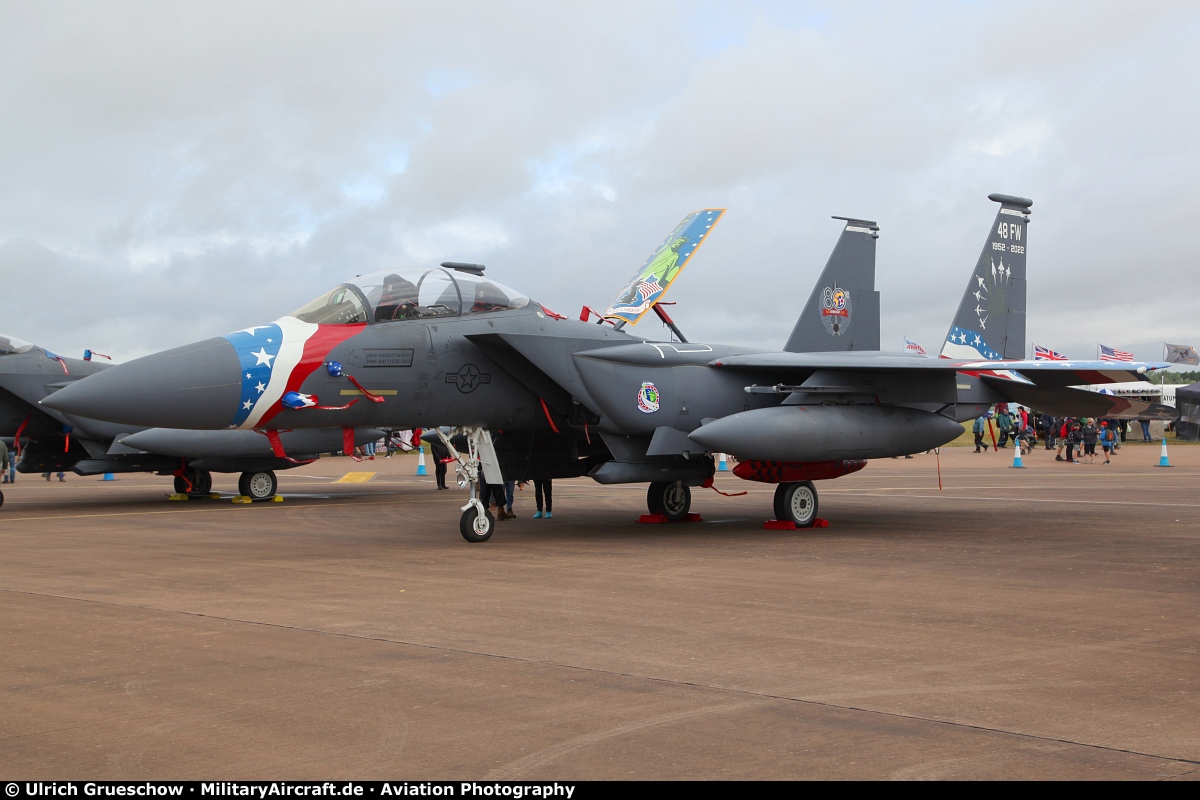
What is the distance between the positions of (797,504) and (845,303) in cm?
435

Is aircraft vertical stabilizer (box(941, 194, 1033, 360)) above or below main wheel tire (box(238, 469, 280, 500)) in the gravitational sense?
above

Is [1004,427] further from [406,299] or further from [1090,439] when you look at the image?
[406,299]

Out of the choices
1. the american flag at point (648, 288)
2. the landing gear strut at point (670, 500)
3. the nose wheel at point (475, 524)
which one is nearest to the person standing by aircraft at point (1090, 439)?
the american flag at point (648, 288)

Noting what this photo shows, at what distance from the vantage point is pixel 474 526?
11.1m

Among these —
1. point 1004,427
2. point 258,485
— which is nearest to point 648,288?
point 258,485

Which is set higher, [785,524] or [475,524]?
[475,524]

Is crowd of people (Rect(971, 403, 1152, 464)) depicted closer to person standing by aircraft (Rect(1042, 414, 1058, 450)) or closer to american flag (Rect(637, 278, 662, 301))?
person standing by aircraft (Rect(1042, 414, 1058, 450))

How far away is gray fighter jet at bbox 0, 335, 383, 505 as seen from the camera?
54.9ft

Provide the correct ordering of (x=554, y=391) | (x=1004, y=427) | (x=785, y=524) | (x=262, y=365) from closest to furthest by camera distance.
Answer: (x=262, y=365) < (x=554, y=391) < (x=785, y=524) < (x=1004, y=427)

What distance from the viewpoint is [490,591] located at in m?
7.82

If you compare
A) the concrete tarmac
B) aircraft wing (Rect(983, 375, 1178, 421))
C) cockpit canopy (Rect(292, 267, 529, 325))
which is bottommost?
the concrete tarmac

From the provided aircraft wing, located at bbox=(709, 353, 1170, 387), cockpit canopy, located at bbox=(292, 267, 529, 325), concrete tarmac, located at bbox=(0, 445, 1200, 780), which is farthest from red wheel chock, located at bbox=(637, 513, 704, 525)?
cockpit canopy, located at bbox=(292, 267, 529, 325)

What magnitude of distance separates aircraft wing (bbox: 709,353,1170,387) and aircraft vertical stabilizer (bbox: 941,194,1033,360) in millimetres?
2278

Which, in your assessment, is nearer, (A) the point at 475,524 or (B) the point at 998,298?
(A) the point at 475,524
